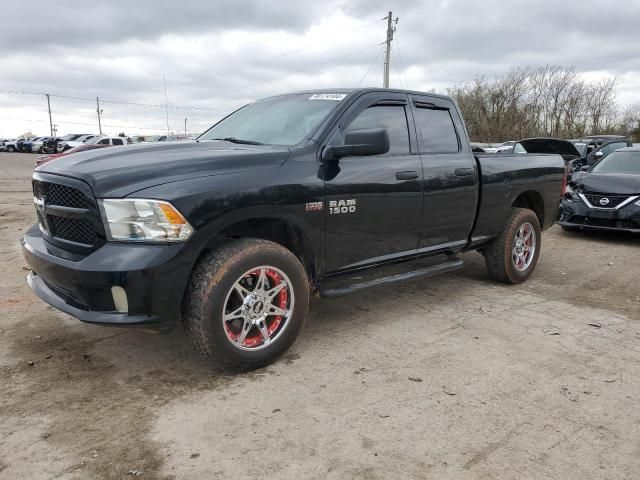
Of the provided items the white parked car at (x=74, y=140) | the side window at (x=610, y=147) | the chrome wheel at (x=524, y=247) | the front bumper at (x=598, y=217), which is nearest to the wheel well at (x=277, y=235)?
the chrome wheel at (x=524, y=247)

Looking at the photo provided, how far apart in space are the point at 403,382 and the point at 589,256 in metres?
5.22

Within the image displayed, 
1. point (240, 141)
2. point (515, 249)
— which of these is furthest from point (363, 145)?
point (515, 249)

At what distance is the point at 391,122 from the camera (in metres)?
4.44

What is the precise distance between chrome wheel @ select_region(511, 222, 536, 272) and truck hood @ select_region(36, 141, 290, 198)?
3.30m

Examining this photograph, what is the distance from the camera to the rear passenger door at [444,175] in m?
4.61

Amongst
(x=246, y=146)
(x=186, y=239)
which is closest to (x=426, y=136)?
(x=246, y=146)

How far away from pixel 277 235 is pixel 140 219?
1.10 meters

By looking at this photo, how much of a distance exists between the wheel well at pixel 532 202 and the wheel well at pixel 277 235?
310 centimetres

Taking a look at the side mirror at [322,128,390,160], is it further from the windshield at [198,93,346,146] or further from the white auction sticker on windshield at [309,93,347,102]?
the white auction sticker on windshield at [309,93,347,102]

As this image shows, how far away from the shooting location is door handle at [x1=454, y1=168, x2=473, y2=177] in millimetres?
4828

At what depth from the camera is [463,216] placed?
197 inches

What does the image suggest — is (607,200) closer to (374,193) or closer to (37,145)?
(374,193)

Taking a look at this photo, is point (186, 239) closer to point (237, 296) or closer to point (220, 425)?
point (237, 296)

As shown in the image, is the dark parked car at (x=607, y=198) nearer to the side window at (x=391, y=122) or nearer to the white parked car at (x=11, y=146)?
the side window at (x=391, y=122)
